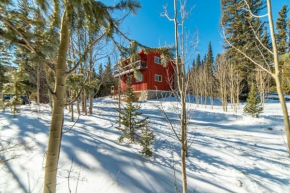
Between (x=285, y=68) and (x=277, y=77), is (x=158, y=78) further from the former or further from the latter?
(x=277, y=77)

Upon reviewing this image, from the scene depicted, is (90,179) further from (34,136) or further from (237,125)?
(237,125)

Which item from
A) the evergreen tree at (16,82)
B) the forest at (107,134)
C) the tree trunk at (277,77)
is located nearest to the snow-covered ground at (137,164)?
the forest at (107,134)

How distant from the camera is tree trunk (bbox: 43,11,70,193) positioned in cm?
135

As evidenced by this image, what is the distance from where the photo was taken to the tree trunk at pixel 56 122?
4.44 feet

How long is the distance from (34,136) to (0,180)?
2230 mm

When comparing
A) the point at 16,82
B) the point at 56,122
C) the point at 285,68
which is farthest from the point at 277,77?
the point at 16,82

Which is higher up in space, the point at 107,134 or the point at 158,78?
the point at 158,78

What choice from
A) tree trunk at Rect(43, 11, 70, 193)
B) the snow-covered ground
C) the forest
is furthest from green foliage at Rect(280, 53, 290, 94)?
tree trunk at Rect(43, 11, 70, 193)

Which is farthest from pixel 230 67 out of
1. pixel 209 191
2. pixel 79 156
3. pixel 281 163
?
pixel 79 156

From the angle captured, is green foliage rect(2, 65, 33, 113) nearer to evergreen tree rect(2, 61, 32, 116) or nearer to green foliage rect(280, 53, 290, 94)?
evergreen tree rect(2, 61, 32, 116)

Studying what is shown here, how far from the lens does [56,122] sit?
1403mm

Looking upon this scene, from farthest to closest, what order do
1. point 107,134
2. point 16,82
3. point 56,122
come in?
point 107,134
point 16,82
point 56,122

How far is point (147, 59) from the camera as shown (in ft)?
60.1

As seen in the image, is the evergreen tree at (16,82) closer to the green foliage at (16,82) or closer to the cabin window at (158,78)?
the green foliage at (16,82)
